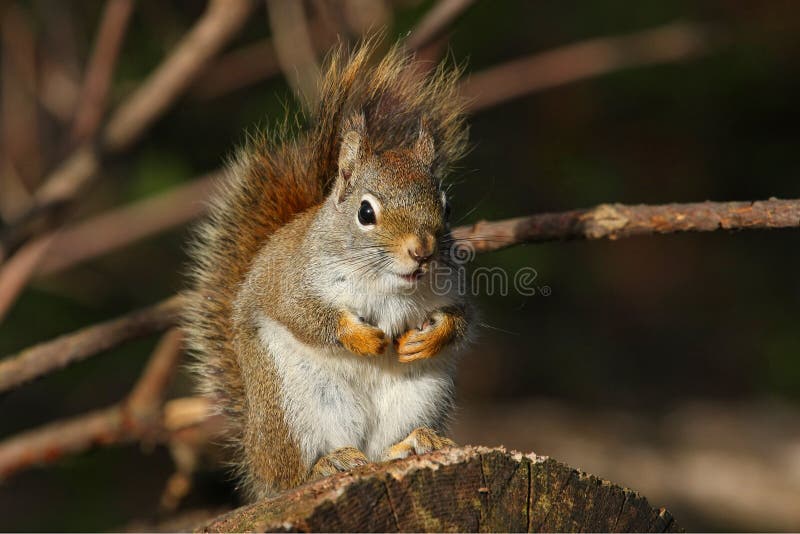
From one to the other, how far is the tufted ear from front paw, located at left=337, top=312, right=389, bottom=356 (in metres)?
0.29

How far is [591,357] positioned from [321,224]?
118 inches

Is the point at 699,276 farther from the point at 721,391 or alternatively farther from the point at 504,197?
the point at 504,197

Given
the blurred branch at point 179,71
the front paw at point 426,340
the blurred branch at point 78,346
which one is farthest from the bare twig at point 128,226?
the front paw at point 426,340

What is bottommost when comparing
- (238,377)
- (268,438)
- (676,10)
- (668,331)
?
(268,438)

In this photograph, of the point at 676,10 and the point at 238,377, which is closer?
the point at 238,377

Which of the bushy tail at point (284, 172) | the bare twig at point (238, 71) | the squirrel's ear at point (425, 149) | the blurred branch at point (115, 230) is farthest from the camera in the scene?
the bare twig at point (238, 71)

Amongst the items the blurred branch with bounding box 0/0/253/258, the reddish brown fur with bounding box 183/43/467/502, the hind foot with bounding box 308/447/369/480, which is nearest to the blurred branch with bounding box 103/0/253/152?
the blurred branch with bounding box 0/0/253/258

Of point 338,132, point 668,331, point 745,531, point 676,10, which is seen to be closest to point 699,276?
point 668,331

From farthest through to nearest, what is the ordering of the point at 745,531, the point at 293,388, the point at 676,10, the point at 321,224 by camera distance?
the point at 676,10 → the point at 745,531 → the point at 321,224 → the point at 293,388

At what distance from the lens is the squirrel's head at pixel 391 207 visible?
5.83 ft

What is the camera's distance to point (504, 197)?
4.26 m

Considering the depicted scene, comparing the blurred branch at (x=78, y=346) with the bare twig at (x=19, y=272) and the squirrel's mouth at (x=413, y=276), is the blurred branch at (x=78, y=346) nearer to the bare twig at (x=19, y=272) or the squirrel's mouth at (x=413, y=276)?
the bare twig at (x=19, y=272)

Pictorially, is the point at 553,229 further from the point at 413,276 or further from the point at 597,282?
the point at 597,282

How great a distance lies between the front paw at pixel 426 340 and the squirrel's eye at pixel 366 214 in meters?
0.23
